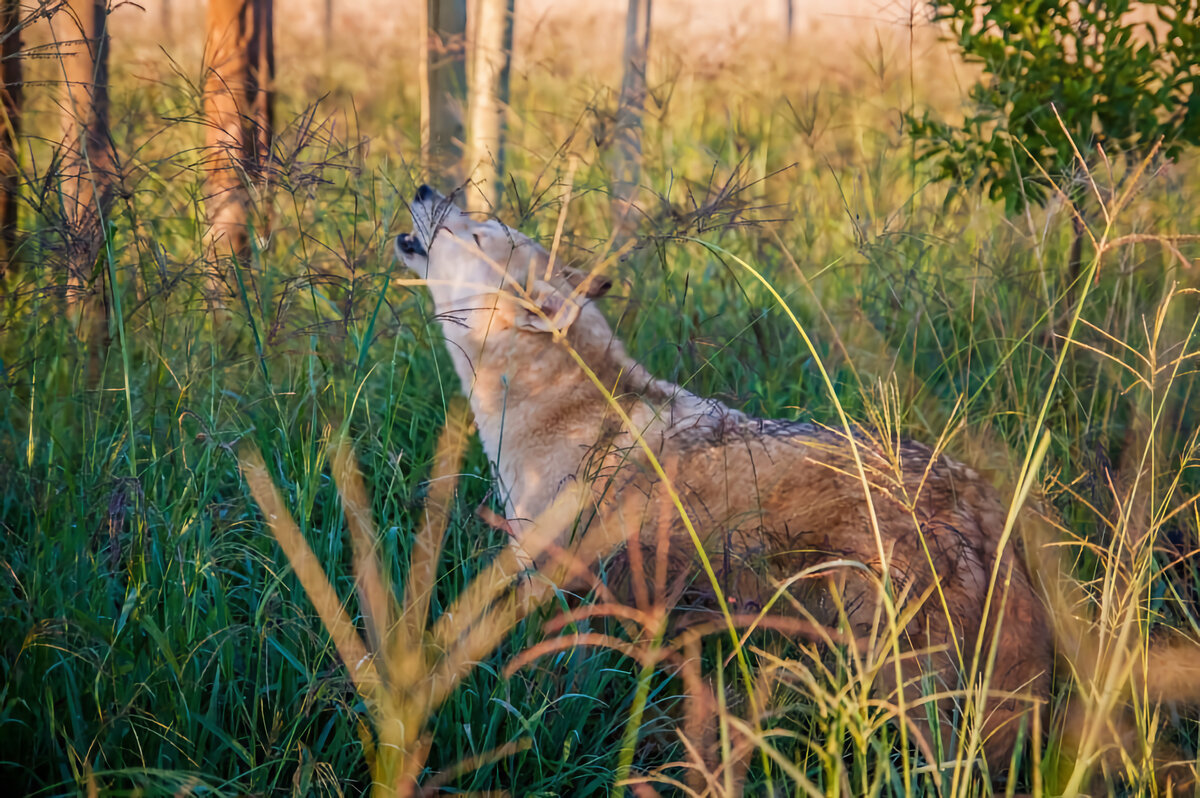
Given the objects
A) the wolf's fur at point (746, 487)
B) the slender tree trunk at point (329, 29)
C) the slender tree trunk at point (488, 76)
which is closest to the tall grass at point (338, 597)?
the wolf's fur at point (746, 487)

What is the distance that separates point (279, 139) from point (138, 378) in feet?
4.31

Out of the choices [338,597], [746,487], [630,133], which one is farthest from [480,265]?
[630,133]

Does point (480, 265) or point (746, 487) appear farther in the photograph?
point (480, 265)

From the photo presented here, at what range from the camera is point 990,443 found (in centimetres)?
328

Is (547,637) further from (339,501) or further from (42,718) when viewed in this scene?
(42,718)

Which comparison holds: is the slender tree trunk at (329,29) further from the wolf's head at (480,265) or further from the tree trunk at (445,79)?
the wolf's head at (480,265)

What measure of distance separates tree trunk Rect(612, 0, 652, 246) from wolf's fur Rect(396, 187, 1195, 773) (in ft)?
1.22

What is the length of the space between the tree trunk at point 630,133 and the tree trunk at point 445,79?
99 centimetres

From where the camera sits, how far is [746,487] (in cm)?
275

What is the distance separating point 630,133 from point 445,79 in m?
1.41

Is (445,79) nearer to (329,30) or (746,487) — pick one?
(746,487)

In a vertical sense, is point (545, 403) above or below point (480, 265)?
below

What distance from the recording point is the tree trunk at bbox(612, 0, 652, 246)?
345 cm

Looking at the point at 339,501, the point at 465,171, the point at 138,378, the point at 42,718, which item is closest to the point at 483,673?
the point at 339,501
